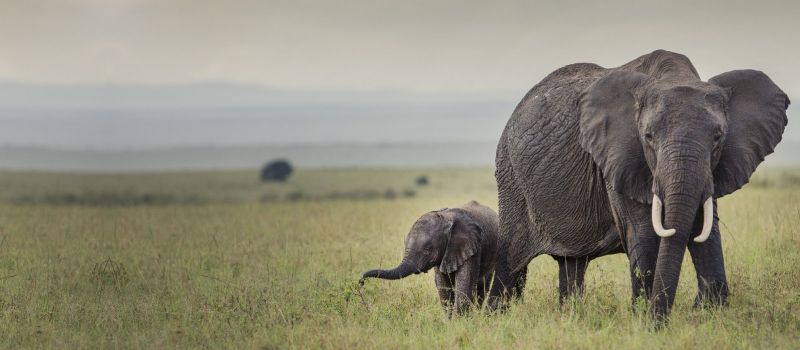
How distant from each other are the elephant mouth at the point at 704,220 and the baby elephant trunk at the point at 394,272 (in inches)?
133

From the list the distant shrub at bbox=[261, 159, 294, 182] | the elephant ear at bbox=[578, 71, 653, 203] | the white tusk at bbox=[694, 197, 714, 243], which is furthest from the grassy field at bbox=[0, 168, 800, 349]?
the distant shrub at bbox=[261, 159, 294, 182]

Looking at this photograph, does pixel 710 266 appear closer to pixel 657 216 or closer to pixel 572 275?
pixel 657 216

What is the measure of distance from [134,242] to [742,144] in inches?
434

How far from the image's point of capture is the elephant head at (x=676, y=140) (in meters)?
9.53

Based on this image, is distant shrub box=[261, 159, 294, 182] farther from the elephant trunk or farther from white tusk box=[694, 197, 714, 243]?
white tusk box=[694, 197, 714, 243]

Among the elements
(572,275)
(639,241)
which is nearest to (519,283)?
(572,275)

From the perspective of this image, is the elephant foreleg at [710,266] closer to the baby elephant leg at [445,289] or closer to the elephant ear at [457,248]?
the elephant ear at [457,248]

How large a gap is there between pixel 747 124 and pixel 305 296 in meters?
6.09

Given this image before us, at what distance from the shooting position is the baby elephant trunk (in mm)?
11656

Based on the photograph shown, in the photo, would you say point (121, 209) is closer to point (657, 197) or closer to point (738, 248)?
point (738, 248)

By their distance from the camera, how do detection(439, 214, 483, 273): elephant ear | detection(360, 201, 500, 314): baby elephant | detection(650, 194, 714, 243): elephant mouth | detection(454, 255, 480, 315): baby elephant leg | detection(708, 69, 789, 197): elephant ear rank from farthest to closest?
detection(439, 214, 483, 273): elephant ear
detection(360, 201, 500, 314): baby elephant
detection(454, 255, 480, 315): baby elephant leg
detection(708, 69, 789, 197): elephant ear
detection(650, 194, 714, 243): elephant mouth

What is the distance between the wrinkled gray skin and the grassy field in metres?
0.58

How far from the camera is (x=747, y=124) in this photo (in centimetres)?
1020

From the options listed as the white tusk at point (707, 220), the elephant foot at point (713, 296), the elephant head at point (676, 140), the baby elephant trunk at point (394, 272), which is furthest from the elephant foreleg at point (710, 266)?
the baby elephant trunk at point (394, 272)
